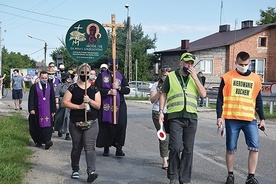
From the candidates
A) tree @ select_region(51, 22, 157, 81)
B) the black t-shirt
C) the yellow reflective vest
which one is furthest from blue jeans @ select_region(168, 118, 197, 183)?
tree @ select_region(51, 22, 157, 81)

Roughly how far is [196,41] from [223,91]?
45.7 m

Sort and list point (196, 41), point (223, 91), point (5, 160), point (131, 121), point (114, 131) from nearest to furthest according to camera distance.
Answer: point (223, 91) < point (5, 160) < point (114, 131) < point (131, 121) < point (196, 41)

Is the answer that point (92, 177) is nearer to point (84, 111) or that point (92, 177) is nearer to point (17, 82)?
point (84, 111)

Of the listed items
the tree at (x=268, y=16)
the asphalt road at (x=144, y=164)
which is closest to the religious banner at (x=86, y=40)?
the asphalt road at (x=144, y=164)

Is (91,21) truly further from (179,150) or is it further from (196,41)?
(196,41)

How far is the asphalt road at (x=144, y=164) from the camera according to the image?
6.57 meters

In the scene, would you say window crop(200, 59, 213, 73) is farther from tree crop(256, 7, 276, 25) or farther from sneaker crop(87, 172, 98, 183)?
sneaker crop(87, 172, 98, 183)

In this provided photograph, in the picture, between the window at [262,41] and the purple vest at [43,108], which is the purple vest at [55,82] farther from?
the window at [262,41]

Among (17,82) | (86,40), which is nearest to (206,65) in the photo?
(17,82)

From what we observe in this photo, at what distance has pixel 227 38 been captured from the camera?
148 feet

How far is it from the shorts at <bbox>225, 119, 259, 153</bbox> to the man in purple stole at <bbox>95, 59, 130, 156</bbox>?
Answer: 2.65 meters

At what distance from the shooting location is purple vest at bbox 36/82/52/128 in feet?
30.3

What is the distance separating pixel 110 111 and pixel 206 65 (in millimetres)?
36232

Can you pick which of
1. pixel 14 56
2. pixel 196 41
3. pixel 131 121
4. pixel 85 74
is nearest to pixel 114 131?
pixel 85 74
